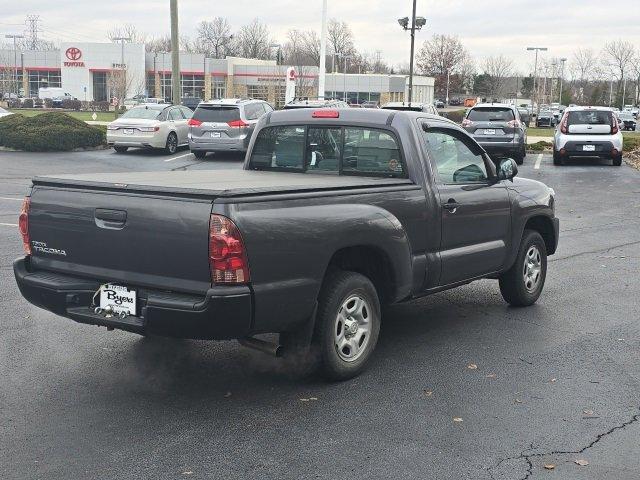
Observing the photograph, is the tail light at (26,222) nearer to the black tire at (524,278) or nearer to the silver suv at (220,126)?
the black tire at (524,278)

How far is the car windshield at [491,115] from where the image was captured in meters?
23.6

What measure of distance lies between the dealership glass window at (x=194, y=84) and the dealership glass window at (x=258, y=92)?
17.6 ft

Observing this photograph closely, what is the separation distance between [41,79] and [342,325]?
9896cm

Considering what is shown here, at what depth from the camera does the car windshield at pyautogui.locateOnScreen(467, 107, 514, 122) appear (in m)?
23.6

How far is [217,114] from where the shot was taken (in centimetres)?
2322

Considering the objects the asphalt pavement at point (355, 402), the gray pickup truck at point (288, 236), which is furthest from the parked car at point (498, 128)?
the gray pickup truck at point (288, 236)

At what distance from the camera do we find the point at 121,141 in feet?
80.6

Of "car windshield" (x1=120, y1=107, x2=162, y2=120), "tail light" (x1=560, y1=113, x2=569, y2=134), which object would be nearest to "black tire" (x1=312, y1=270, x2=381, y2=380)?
"tail light" (x1=560, y1=113, x2=569, y2=134)

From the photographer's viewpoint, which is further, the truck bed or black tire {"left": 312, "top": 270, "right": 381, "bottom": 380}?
black tire {"left": 312, "top": 270, "right": 381, "bottom": 380}

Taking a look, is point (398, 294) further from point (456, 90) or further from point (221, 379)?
point (456, 90)

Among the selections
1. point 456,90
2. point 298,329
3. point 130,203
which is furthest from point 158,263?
point 456,90

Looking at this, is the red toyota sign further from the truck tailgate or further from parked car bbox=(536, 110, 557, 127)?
the truck tailgate

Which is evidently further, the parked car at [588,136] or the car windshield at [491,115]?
the car windshield at [491,115]

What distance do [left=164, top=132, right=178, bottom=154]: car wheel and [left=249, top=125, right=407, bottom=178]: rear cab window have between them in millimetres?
18299
